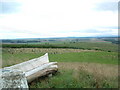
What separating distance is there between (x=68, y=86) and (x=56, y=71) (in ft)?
7.09

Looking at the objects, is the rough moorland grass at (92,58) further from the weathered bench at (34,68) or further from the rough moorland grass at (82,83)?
the rough moorland grass at (82,83)

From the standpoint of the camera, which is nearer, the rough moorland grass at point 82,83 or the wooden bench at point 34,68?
the rough moorland grass at point 82,83

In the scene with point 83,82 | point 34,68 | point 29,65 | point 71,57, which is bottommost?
point 71,57

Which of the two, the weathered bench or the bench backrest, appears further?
the bench backrest

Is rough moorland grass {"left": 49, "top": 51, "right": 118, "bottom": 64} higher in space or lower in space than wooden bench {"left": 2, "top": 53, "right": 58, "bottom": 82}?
lower

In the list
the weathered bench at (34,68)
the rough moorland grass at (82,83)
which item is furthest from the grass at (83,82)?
the weathered bench at (34,68)

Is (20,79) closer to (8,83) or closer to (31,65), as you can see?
(8,83)

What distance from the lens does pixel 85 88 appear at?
5734mm

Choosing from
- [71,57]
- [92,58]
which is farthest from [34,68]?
[71,57]

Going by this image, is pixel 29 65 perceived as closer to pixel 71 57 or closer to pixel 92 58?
pixel 92 58

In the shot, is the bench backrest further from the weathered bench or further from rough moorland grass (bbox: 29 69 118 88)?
rough moorland grass (bbox: 29 69 118 88)

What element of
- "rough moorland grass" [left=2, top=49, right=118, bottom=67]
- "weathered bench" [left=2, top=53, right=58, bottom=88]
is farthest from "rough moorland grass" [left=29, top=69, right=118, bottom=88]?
Result: "rough moorland grass" [left=2, top=49, right=118, bottom=67]

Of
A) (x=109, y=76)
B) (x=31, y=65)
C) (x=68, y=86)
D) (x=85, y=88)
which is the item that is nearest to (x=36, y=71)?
(x=31, y=65)

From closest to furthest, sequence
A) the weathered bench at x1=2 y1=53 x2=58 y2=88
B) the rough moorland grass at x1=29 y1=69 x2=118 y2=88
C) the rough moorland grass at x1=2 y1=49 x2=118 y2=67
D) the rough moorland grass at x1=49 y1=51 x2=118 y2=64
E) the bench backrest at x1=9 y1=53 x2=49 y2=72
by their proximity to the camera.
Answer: the rough moorland grass at x1=29 y1=69 x2=118 y2=88 < the weathered bench at x1=2 y1=53 x2=58 y2=88 < the bench backrest at x1=9 y1=53 x2=49 y2=72 < the rough moorland grass at x1=2 y1=49 x2=118 y2=67 < the rough moorland grass at x1=49 y1=51 x2=118 y2=64
